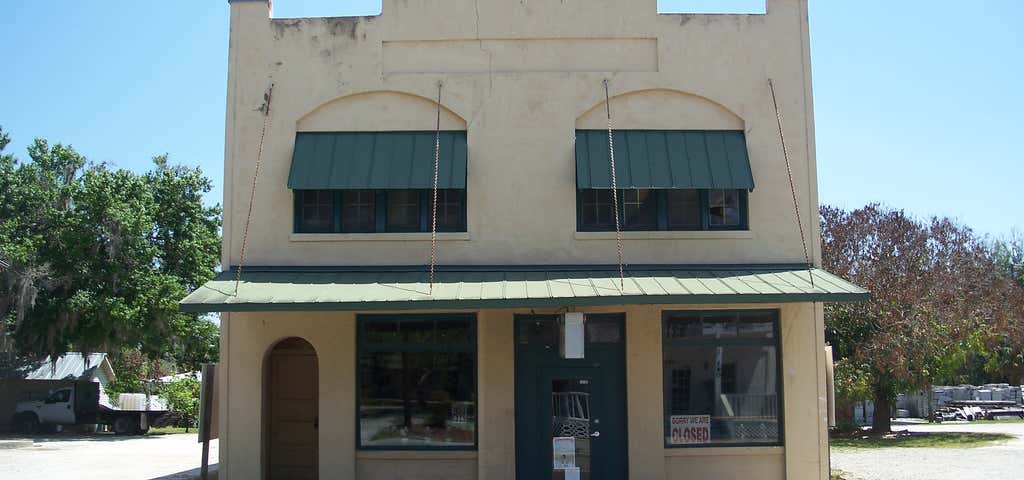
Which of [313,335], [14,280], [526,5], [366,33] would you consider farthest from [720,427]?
[14,280]

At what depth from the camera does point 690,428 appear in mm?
13680

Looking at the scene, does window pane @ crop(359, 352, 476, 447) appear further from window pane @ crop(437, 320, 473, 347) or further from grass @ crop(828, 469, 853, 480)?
grass @ crop(828, 469, 853, 480)

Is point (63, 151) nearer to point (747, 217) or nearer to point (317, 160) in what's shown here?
point (317, 160)

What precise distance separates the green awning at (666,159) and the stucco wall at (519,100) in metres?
0.21

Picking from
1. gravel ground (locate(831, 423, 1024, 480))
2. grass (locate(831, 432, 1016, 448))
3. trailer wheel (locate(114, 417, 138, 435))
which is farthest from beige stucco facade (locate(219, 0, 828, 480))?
trailer wheel (locate(114, 417, 138, 435))

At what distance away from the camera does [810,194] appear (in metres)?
14.1

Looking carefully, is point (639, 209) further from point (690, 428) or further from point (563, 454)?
point (563, 454)

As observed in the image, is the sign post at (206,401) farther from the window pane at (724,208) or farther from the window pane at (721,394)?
the window pane at (724,208)

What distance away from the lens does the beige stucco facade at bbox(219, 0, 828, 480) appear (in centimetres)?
1366

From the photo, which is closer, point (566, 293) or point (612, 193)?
point (566, 293)

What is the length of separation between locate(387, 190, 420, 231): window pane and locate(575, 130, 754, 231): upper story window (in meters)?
2.56

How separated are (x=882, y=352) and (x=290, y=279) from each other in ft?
64.6

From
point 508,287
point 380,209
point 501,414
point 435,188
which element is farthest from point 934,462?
point 380,209

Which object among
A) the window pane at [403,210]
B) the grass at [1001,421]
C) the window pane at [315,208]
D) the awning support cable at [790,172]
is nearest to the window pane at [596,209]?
the window pane at [403,210]
